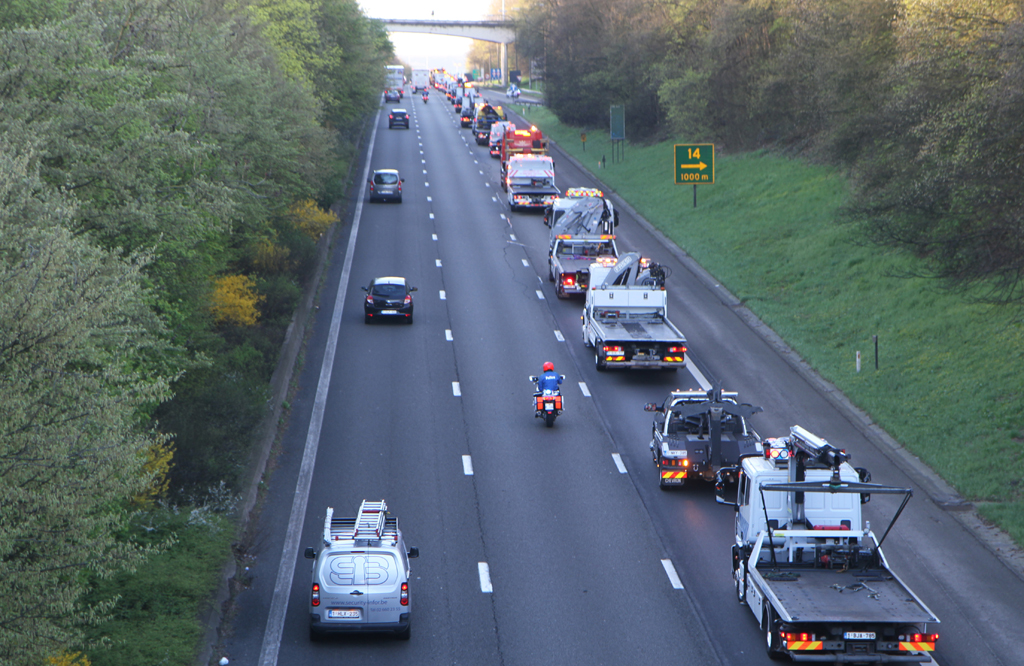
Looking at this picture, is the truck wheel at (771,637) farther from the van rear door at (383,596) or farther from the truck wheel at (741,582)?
the van rear door at (383,596)

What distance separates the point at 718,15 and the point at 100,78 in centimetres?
4807

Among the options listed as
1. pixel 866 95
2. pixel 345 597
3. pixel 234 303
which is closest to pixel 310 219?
pixel 234 303

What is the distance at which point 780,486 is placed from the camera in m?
15.0

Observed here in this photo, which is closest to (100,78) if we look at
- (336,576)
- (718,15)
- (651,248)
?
(336,576)

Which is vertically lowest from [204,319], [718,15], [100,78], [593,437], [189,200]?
[593,437]

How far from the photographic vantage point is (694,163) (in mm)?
49812

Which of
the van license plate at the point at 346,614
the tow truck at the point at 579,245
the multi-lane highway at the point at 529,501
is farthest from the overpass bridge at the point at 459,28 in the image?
the van license plate at the point at 346,614

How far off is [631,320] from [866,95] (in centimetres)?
1678

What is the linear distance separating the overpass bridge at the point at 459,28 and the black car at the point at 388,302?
129 meters

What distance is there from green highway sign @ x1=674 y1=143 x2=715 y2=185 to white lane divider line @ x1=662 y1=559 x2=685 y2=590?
33633mm

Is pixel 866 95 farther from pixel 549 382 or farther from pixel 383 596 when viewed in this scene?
pixel 383 596

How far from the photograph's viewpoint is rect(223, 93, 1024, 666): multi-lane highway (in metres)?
15.6

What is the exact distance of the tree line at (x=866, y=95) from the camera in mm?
25062

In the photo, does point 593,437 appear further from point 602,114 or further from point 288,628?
point 602,114
